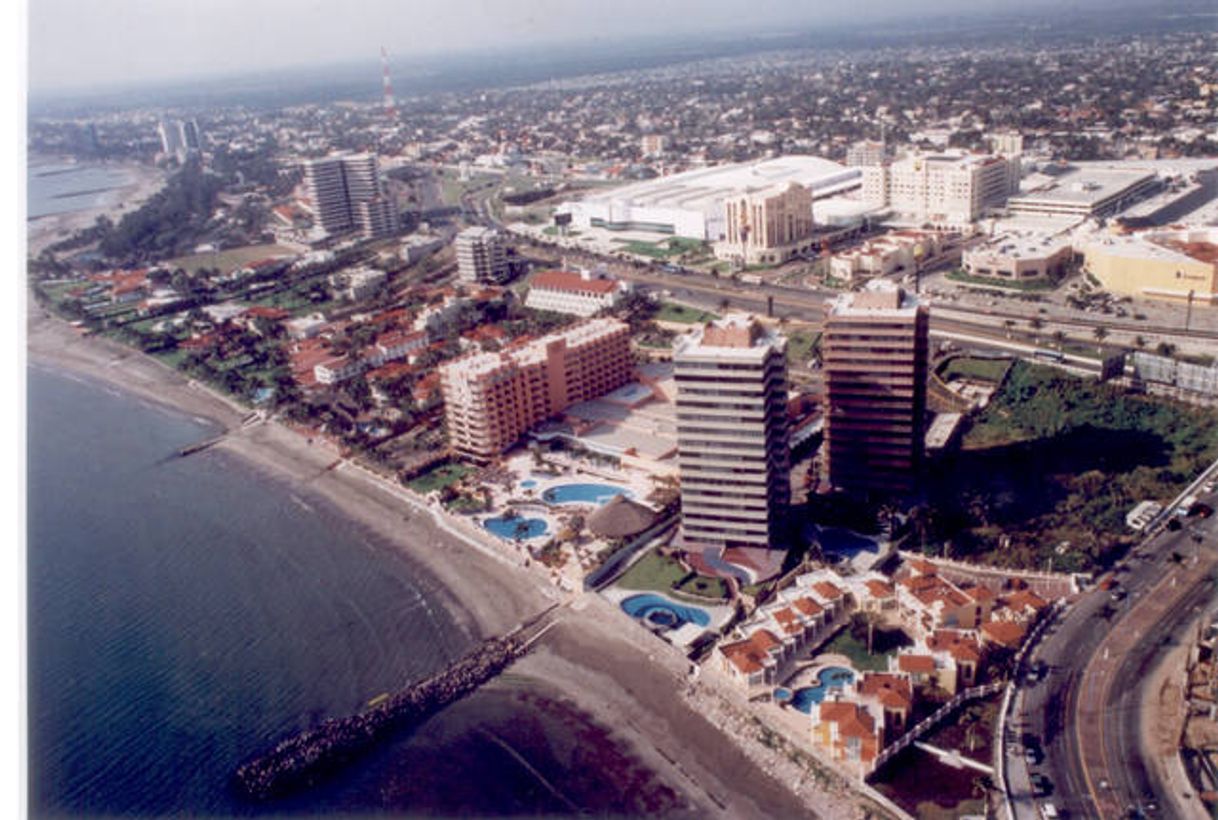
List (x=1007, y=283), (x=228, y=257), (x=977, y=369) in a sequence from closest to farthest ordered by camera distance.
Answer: (x=977, y=369) < (x=1007, y=283) < (x=228, y=257)

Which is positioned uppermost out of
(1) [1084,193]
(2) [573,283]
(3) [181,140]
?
(3) [181,140]

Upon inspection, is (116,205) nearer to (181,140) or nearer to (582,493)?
(181,140)

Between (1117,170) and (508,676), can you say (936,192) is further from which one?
(508,676)

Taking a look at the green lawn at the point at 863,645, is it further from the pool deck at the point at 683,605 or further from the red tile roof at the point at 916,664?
the pool deck at the point at 683,605

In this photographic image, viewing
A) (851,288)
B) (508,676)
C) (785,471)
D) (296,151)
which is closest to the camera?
(508,676)

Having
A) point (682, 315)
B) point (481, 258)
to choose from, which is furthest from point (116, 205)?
point (682, 315)

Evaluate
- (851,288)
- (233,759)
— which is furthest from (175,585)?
(851,288)

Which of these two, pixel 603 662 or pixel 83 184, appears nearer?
pixel 603 662

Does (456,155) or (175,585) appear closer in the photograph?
(175,585)
